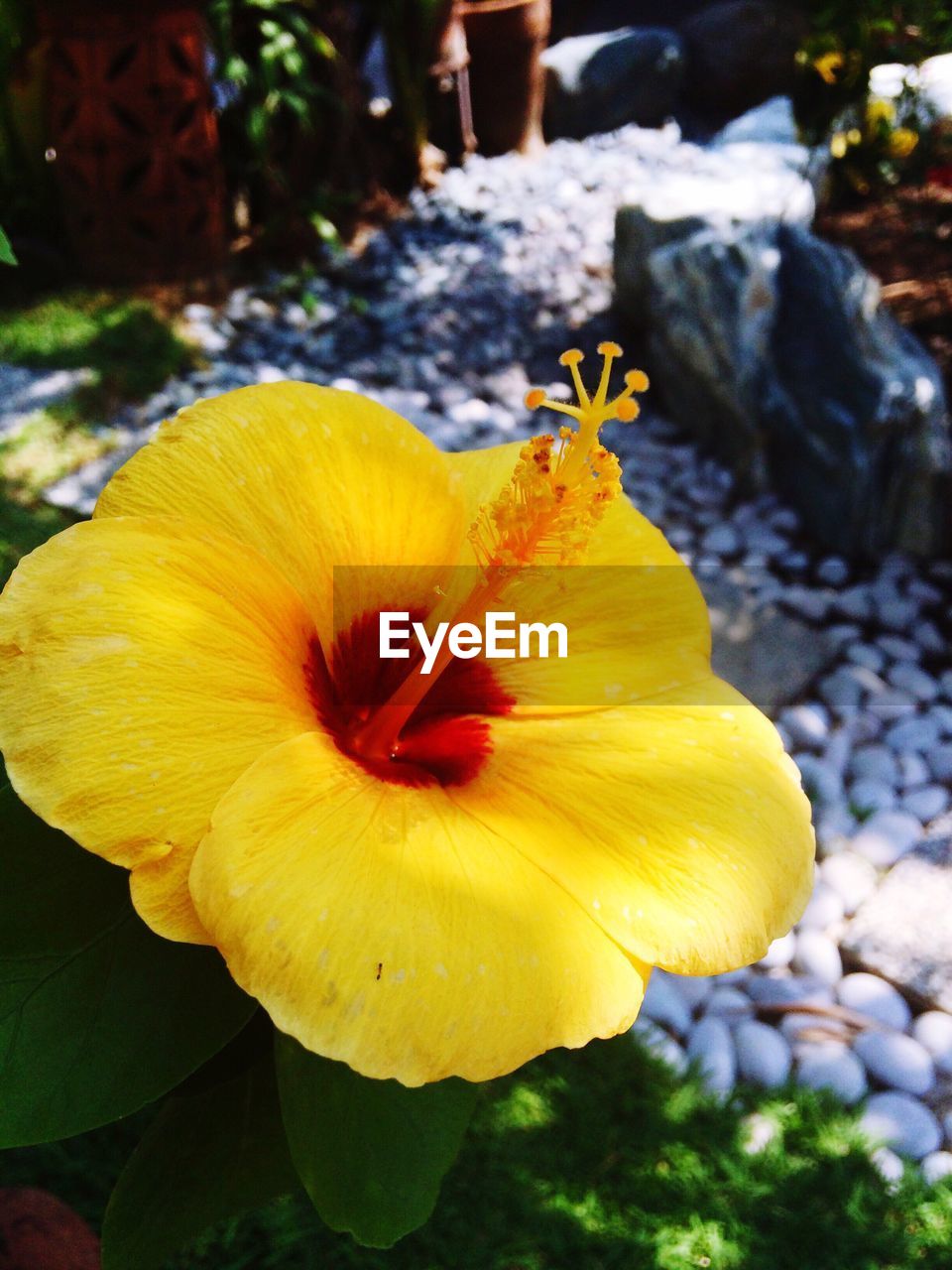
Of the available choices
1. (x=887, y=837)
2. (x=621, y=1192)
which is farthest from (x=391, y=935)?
(x=887, y=837)

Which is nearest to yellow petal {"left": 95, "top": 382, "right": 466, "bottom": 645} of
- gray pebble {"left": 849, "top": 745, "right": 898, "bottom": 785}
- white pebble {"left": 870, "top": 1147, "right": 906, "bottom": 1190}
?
white pebble {"left": 870, "top": 1147, "right": 906, "bottom": 1190}

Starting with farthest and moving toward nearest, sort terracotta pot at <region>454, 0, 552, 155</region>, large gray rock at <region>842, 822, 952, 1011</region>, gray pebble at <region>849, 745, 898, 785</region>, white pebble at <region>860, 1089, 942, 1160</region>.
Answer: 1. terracotta pot at <region>454, 0, 552, 155</region>
2. gray pebble at <region>849, 745, 898, 785</region>
3. large gray rock at <region>842, 822, 952, 1011</region>
4. white pebble at <region>860, 1089, 942, 1160</region>

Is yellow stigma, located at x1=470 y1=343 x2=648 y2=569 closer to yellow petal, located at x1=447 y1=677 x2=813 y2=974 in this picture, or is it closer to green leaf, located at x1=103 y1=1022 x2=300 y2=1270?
yellow petal, located at x1=447 y1=677 x2=813 y2=974

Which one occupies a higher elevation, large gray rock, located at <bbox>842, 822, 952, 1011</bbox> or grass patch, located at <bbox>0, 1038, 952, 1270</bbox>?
grass patch, located at <bbox>0, 1038, 952, 1270</bbox>

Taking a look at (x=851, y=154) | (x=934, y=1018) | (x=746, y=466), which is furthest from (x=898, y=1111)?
(x=851, y=154)

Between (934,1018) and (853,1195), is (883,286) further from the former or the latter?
(853,1195)

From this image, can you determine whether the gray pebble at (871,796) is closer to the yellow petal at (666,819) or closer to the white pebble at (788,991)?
the white pebble at (788,991)
